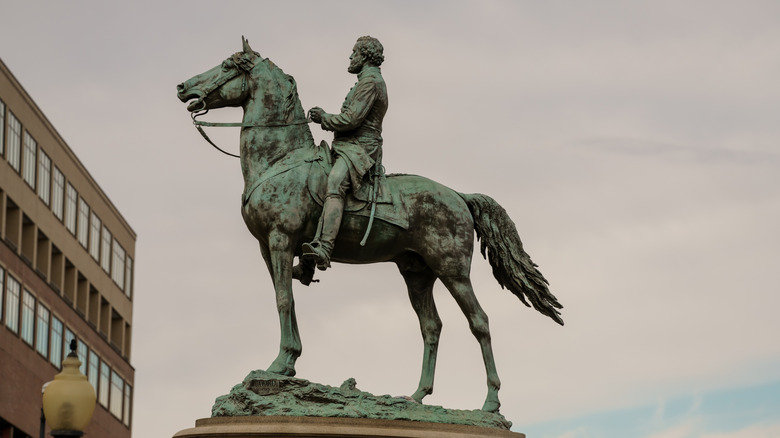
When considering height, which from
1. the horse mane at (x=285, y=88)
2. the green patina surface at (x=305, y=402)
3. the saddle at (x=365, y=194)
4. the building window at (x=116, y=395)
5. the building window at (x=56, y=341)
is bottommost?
the green patina surface at (x=305, y=402)

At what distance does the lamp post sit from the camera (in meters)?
17.0

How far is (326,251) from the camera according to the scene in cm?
1898

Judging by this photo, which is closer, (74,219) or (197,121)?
(197,121)

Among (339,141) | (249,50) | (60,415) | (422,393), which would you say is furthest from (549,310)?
(60,415)

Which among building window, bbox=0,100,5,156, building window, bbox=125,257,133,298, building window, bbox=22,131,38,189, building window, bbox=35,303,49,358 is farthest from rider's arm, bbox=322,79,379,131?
building window, bbox=125,257,133,298

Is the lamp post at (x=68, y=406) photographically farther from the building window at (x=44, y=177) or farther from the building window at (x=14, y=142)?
the building window at (x=44, y=177)

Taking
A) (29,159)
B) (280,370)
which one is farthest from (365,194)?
(29,159)

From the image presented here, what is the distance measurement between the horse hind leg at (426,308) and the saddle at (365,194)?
1.00 metres

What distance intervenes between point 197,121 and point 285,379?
138 inches

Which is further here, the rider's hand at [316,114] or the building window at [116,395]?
the building window at [116,395]

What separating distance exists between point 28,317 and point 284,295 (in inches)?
1959

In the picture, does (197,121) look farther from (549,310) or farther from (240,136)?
(549,310)

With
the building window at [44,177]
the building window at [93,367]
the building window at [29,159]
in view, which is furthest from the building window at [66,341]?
the building window at [29,159]

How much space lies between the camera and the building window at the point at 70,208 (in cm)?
7331
